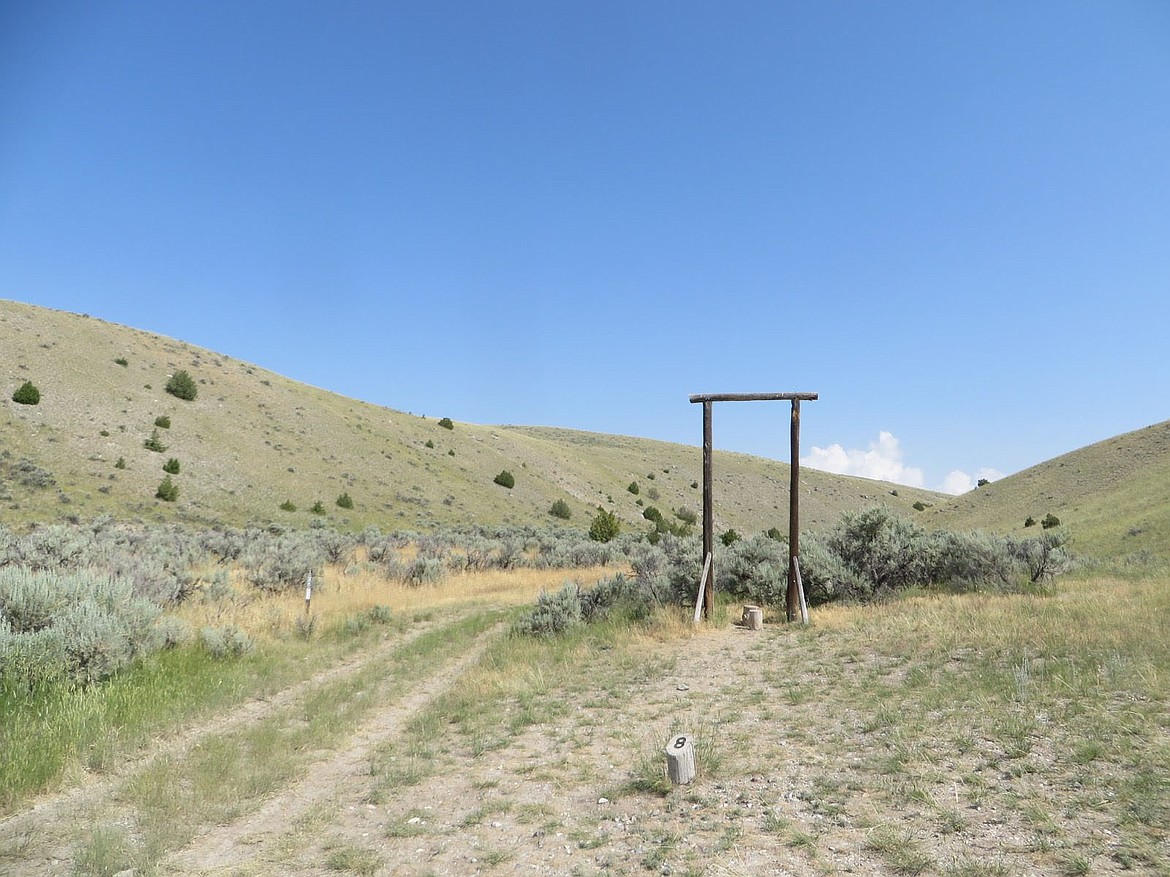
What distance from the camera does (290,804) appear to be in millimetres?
5266

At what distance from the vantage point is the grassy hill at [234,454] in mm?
31794

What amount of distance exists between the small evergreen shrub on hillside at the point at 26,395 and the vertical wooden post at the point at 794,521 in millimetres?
42711

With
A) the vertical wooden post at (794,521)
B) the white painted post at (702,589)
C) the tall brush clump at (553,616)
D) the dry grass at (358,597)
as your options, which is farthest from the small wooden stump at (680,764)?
the dry grass at (358,597)

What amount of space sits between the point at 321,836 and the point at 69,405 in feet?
143

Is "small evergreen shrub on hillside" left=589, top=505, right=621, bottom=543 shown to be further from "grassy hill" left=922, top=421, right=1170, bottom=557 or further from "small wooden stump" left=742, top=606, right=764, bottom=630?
"small wooden stump" left=742, top=606, right=764, bottom=630

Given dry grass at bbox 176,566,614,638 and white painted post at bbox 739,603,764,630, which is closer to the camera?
white painted post at bbox 739,603,764,630

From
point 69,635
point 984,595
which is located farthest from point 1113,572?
point 69,635

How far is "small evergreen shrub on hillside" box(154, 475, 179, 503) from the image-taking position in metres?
32.4

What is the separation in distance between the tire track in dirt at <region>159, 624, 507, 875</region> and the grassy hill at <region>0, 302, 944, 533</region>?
→ 26.7m

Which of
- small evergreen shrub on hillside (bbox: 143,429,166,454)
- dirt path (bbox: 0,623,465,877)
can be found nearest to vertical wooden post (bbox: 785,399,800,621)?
dirt path (bbox: 0,623,465,877)

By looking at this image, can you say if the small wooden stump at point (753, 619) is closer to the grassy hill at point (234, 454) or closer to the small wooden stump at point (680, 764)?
the small wooden stump at point (680, 764)

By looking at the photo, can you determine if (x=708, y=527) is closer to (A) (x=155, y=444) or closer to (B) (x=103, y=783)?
(B) (x=103, y=783)

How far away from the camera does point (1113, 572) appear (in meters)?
15.0

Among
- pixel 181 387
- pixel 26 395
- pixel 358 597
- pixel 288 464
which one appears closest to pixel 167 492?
pixel 288 464
